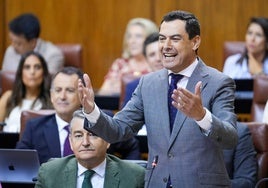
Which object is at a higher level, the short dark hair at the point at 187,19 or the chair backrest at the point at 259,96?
the short dark hair at the point at 187,19

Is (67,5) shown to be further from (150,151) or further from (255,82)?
(150,151)

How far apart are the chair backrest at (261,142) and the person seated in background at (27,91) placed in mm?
1730

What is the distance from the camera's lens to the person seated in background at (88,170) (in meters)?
3.47

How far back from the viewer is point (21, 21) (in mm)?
6801

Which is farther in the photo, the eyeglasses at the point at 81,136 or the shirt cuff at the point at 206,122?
the eyeglasses at the point at 81,136

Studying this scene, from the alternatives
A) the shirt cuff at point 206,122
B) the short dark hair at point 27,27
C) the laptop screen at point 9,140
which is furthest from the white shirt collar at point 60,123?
the short dark hair at point 27,27

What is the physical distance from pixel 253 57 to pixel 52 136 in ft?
8.14

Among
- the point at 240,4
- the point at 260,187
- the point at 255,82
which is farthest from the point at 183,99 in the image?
the point at 240,4

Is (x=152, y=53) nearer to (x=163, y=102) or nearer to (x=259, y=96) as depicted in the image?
(x=259, y=96)

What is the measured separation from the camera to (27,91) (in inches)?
217

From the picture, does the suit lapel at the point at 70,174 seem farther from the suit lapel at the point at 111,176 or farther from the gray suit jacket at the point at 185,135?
the gray suit jacket at the point at 185,135

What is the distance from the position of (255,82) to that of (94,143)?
190 cm

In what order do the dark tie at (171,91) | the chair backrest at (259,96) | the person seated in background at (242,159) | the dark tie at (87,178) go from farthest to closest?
the chair backrest at (259,96), the person seated in background at (242,159), the dark tie at (87,178), the dark tie at (171,91)

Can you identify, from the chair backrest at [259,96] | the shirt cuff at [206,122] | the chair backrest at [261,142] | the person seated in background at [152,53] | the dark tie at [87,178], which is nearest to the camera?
the shirt cuff at [206,122]
